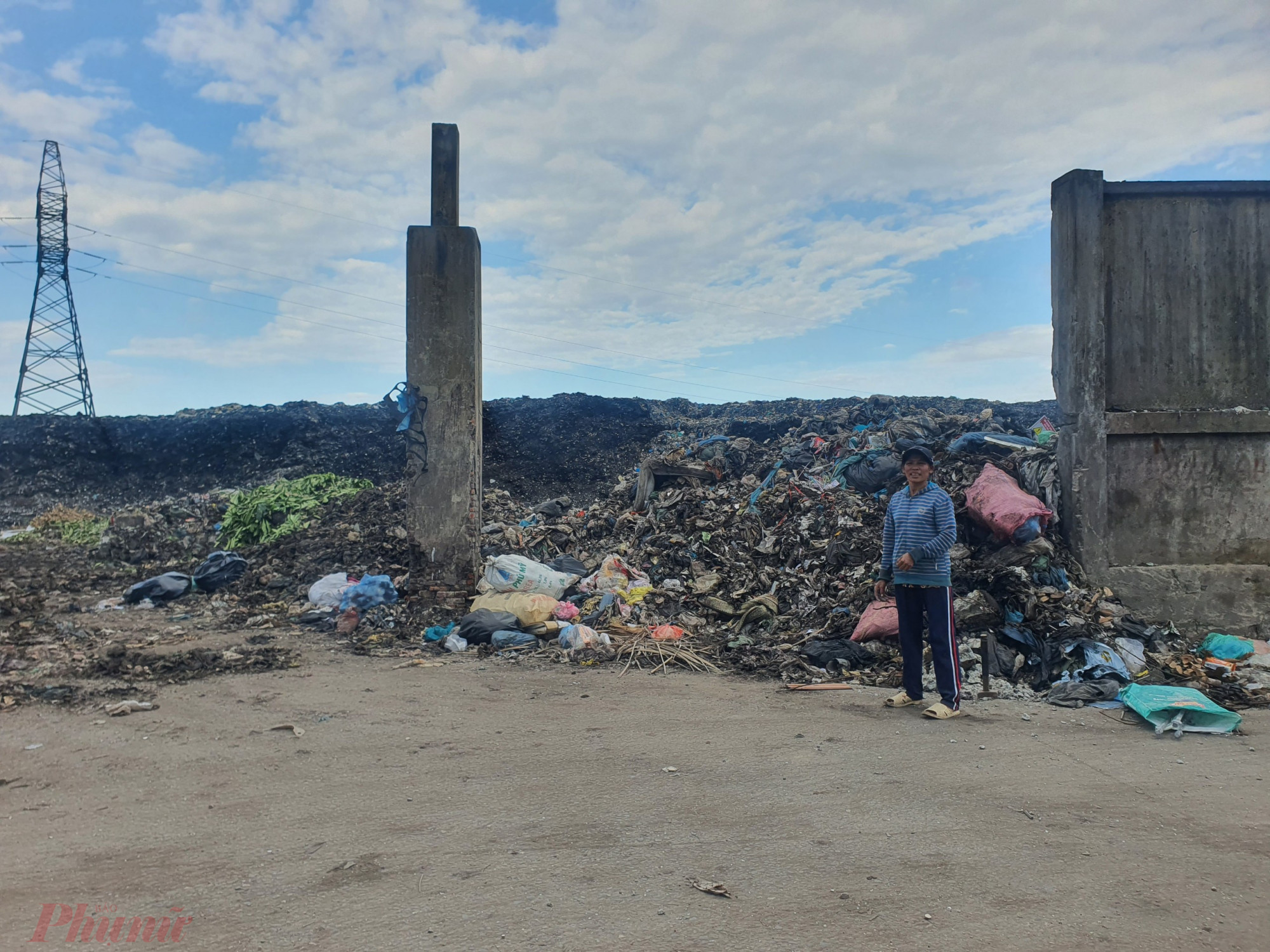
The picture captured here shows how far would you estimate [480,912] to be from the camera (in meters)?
2.43

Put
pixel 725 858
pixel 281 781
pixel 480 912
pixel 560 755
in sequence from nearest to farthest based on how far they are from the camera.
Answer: pixel 480 912 → pixel 725 858 → pixel 281 781 → pixel 560 755

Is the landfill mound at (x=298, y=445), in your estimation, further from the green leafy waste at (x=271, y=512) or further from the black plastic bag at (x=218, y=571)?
the black plastic bag at (x=218, y=571)

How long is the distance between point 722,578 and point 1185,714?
399 cm

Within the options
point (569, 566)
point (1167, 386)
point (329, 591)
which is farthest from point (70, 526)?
point (1167, 386)

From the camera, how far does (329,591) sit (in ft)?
25.8

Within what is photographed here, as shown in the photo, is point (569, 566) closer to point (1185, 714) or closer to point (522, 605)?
point (522, 605)

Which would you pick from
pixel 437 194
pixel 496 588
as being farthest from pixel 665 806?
pixel 437 194

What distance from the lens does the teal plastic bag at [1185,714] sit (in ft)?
14.1

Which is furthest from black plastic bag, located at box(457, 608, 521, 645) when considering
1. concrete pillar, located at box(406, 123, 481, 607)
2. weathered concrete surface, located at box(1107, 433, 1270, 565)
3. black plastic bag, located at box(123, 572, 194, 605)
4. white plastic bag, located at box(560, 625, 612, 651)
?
weathered concrete surface, located at box(1107, 433, 1270, 565)

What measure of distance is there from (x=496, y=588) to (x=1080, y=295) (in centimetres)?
582

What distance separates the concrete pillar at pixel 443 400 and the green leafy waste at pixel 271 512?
147 inches

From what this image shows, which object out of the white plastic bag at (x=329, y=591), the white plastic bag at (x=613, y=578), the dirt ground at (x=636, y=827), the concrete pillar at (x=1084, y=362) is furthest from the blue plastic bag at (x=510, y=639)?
the concrete pillar at (x=1084, y=362)

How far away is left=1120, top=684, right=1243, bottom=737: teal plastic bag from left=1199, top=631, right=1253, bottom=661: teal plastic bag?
1.53 metres

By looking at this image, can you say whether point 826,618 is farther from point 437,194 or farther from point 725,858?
point 437,194
